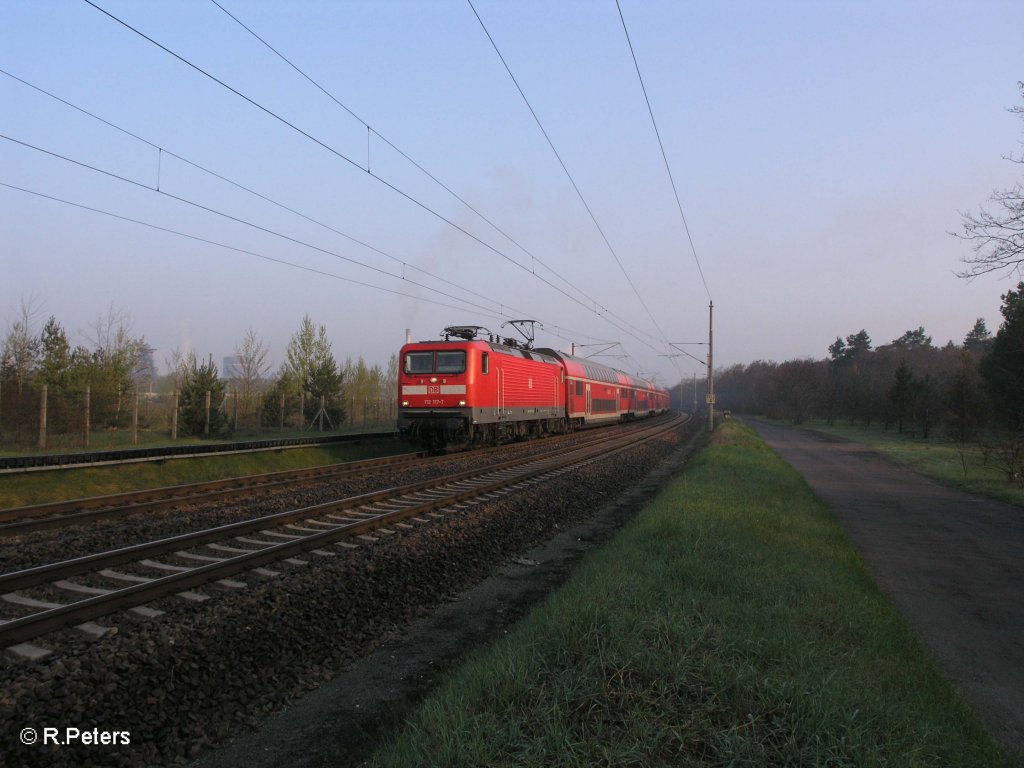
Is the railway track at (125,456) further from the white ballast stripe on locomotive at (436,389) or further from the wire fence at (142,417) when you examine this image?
the wire fence at (142,417)

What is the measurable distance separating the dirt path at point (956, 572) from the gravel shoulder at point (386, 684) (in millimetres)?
3788

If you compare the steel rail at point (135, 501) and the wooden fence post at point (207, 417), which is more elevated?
the wooden fence post at point (207, 417)

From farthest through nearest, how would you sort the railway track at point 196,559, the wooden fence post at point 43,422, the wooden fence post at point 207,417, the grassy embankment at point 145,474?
1. the wooden fence post at point 207,417
2. the wooden fence post at point 43,422
3. the grassy embankment at point 145,474
4. the railway track at point 196,559

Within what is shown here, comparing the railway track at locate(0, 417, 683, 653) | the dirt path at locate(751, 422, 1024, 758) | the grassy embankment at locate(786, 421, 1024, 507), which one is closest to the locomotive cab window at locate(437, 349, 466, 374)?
the railway track at locate(0, 417, 683, 653)

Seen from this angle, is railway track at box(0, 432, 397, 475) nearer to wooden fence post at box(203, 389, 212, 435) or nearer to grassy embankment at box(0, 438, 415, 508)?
grassy embankment at box(0, 438, 415, 508)

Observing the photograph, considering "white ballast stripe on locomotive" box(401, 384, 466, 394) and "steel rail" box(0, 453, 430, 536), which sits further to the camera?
"white ballast stripe on locomotive" box(401, 384, 466, 394)

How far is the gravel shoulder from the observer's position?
12.7ft

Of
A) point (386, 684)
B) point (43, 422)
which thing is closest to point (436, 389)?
point (43, 422)

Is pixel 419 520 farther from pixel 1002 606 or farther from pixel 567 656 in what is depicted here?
pixel 1002 606

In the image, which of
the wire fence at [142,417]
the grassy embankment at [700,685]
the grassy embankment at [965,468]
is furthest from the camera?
the wire fence at [142,417]

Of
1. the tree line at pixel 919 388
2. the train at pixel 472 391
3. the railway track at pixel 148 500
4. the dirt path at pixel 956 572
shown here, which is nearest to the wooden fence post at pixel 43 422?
the railway track at pixel 148 500

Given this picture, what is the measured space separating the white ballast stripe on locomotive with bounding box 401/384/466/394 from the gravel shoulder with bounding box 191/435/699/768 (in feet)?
35.1

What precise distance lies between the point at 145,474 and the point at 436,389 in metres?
7.95

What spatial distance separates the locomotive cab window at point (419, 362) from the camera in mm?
19562
